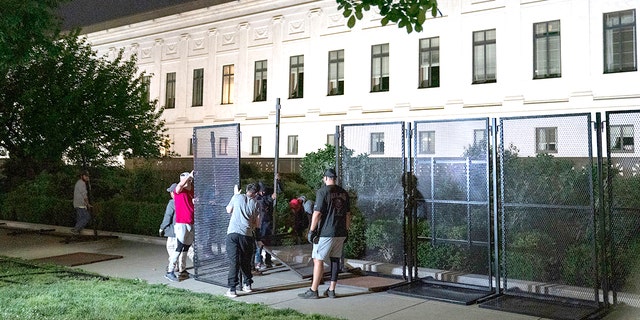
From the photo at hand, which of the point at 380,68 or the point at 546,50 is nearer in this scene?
the point at 546,50

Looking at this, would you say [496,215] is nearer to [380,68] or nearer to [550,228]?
[550,228]

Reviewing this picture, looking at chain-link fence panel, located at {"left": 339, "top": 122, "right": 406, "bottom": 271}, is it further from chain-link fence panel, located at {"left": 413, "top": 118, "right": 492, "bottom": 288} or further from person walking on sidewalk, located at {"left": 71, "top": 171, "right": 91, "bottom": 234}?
person walking on sidewalk, located at {"left": 71, "top": 171, "right": 91, "bottom": 234}

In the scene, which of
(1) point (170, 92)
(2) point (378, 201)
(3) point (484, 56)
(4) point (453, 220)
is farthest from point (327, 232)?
(1) point (170, 92)

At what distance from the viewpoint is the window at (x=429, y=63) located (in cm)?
2716

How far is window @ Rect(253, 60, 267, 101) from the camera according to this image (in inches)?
1320

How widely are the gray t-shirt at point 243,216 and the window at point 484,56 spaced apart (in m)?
18.8

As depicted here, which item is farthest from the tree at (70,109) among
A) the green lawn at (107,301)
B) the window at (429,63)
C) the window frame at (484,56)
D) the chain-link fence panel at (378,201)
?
the window frame at (484,56)

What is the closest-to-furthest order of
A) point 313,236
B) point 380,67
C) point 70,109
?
point 313,236 < point 70,109 < point 380,67

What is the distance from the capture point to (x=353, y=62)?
29.8 m

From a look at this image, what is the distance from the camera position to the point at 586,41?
2328 cm

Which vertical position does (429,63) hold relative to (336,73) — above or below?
below

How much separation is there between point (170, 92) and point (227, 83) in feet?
17.4

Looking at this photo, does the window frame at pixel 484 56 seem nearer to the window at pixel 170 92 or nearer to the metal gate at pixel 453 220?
the metal gate at pixel 453 220

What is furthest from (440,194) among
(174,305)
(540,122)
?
(540,122)
